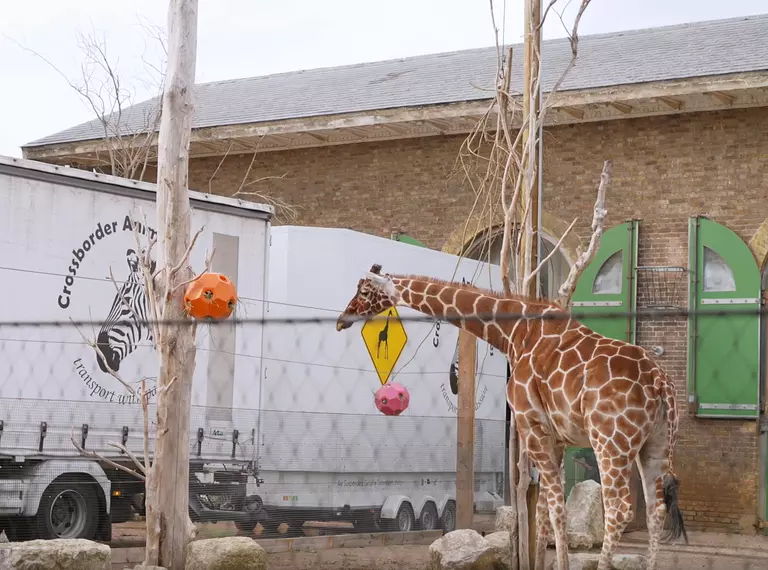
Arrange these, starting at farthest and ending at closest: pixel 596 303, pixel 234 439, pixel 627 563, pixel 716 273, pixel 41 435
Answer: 1. pixel 596 303
2. pixel 716 273
3. pixel 234 439
4. pixel 41 435
5. pixel 627 563

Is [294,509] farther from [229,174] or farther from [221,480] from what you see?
A: [229,174]

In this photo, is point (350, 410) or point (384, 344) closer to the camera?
point (350, 410)

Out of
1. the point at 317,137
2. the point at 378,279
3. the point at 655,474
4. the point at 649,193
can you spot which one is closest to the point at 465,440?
the point at 378,279

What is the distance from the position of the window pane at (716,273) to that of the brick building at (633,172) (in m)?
0.02

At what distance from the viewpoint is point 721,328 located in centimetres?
1531

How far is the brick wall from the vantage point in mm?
15000

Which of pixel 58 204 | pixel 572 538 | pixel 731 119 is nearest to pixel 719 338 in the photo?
pixel 731 119

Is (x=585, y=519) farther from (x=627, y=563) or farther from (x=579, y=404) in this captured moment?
(x=579, y=404)

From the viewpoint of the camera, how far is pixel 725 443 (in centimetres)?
1507

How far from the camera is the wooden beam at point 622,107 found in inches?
620

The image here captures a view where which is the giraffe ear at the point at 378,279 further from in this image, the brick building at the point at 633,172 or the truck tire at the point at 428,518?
the brick building at the point at 633,172

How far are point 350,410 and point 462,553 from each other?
3.13 m

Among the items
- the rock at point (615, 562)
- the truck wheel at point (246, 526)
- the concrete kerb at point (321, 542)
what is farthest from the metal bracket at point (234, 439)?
the rock at point (615, 562)

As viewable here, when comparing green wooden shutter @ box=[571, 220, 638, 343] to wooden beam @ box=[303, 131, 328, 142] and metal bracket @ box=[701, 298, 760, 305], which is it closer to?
metal bracket @ box=[701, 298, 760, 305]
